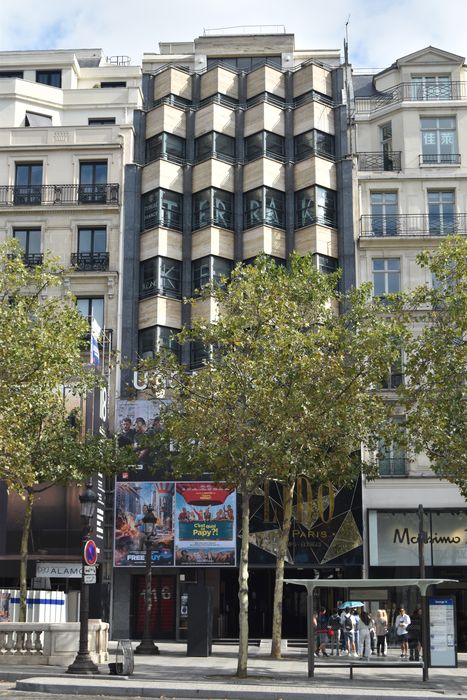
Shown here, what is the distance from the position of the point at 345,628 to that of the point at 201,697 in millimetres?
12042

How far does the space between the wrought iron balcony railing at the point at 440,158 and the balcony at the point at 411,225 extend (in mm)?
2424

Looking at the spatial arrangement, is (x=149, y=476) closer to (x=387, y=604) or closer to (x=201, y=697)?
(x=387, y=604)

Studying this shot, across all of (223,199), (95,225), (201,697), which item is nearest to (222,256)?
(223,199)

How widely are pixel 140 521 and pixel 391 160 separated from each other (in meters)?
19.1

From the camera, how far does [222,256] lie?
140ft

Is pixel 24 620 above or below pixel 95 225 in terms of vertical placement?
below

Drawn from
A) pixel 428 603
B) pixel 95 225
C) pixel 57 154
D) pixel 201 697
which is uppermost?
pixel 57 154

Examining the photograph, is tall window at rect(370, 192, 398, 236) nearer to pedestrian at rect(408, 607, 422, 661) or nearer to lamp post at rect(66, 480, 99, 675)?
pedestrian at rect(408, 607, 422, 661)

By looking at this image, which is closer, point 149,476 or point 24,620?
point 24,620

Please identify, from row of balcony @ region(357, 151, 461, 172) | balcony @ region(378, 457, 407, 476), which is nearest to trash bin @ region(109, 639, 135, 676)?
balcony @ region(378, 457, 407, 476)

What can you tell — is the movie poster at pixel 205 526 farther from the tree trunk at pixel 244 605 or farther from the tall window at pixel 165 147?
the tall window at pixel 165 147

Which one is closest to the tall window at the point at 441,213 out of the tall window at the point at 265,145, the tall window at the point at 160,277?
the tall window at the point at 265,145

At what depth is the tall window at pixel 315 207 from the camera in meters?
43.0

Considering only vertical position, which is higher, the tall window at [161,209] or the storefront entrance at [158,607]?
the tall window at [161,209]
